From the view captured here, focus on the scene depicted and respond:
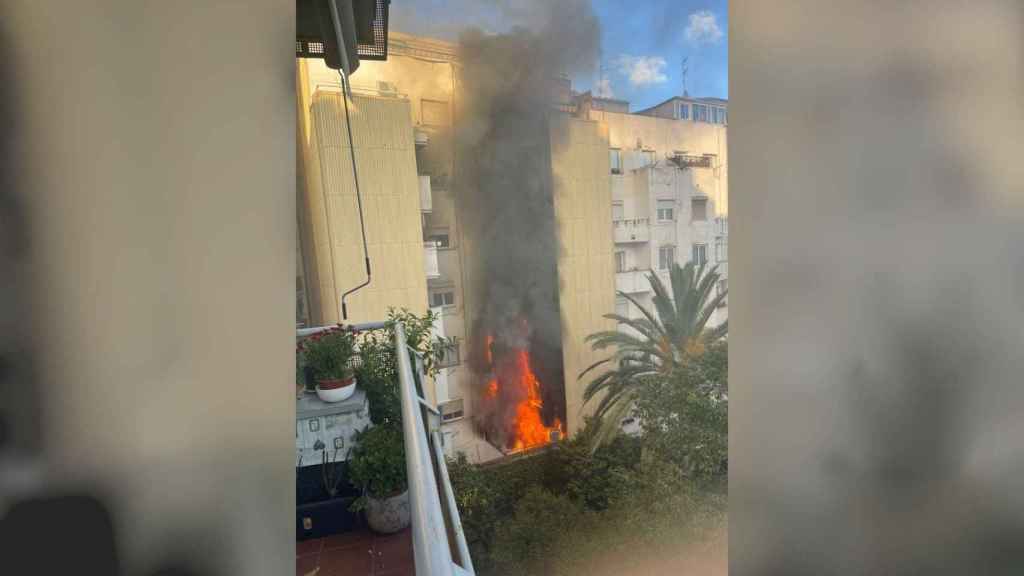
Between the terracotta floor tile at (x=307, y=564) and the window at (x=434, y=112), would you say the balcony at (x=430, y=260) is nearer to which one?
the window at (x=434, y=112)

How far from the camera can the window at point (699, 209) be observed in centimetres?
863

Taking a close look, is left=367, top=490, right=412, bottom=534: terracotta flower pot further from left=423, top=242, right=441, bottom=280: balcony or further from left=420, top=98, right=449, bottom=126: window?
left=420, top=98, right=449, bottom=126: window

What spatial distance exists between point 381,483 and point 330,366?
0.60 m

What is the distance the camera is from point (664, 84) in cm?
873

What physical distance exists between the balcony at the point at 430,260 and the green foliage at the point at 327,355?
5.26 metres

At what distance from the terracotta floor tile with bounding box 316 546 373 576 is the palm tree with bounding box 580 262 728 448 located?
478 centimetres

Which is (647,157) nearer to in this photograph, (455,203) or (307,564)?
(455,203)

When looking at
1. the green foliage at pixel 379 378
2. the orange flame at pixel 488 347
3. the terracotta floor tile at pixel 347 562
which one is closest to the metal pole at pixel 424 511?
the terracotta floor tile at pixel 347 562

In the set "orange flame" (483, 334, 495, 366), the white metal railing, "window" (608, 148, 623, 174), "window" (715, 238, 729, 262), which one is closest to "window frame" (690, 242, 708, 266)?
"window" (715, 238, 729, 262)

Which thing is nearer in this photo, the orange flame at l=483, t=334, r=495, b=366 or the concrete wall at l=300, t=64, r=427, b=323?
the concrete wall at l=300, t=64, r=427, b=323

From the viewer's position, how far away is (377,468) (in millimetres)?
1999

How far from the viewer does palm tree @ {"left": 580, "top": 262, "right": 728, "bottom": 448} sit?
652 cm
